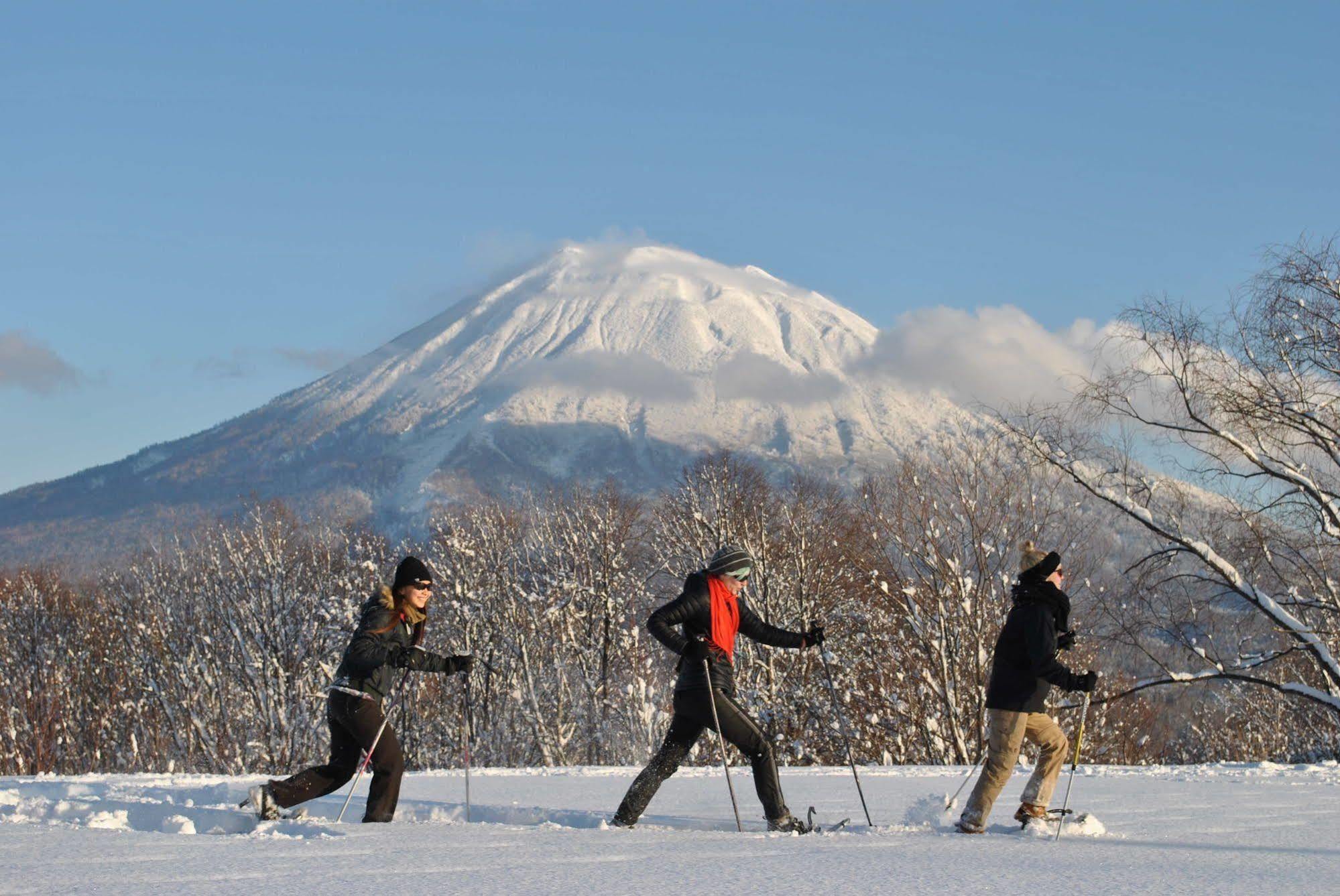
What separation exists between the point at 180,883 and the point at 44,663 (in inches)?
1619

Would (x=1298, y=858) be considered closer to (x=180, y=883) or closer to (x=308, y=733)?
(x=180, y=883)

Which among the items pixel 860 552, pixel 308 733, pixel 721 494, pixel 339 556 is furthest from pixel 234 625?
pixel 860 552

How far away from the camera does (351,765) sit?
26.7ft

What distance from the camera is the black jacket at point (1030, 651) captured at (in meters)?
7.16

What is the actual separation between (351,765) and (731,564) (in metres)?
2.79

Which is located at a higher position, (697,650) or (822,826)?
(697,650)

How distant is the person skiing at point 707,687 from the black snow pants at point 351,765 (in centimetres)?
146

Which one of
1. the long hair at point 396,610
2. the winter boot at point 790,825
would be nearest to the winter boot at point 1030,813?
the winter boot at point 790,825

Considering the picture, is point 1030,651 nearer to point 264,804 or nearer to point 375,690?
point 375,690

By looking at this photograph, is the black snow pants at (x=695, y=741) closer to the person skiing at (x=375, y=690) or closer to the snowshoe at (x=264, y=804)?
the person skiing at (x=375, y=690)

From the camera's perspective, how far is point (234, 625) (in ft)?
119

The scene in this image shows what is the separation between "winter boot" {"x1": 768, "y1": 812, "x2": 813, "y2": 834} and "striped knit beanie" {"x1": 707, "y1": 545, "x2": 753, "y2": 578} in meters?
1.38

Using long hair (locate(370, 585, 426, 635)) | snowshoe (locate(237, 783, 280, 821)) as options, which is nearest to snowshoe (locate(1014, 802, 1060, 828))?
long hair (locate(370, 585, 426, 635))

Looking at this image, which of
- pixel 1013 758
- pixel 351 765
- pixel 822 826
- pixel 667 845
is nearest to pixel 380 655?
pixel 351 765
